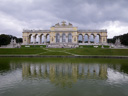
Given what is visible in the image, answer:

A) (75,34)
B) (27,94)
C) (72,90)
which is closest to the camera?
(27,94)

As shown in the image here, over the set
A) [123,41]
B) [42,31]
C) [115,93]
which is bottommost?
[115,93]

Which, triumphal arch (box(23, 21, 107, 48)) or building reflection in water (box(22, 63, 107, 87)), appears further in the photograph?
triumphal arch (box(23, 21, 107, 48))

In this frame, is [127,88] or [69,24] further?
[69,24]

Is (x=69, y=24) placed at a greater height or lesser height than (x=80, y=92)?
greater

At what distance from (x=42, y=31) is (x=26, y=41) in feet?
37.0

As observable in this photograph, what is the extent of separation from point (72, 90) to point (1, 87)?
6049 mm

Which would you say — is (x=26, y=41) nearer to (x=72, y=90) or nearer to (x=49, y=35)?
(x=49, y=35)

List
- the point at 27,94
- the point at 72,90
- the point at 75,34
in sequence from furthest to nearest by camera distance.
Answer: the point at 75,34 < the point at 72,90 < the point at 27,94

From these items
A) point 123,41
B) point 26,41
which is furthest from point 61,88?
point 123,41

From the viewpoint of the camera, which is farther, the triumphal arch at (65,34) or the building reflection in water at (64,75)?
the triumphal arch at (65,34)

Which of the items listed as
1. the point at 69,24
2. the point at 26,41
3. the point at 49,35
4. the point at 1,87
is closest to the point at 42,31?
the point at 49,35

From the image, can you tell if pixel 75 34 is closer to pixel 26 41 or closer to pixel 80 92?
pixel 26 41

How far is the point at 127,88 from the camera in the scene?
10555 millimetres

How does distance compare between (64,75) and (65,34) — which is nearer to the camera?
(64,75)
